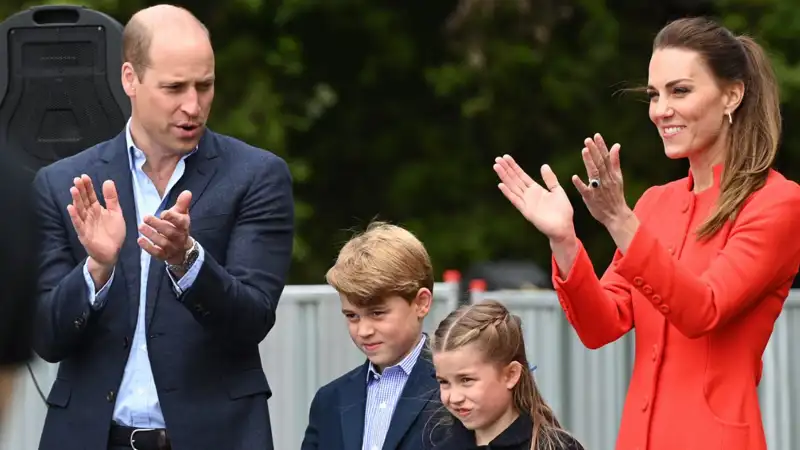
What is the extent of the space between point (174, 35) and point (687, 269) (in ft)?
4.90

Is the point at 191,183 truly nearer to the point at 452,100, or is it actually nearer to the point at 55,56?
the point at 55,56

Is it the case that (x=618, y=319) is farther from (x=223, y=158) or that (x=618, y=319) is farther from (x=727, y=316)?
(x=223, y=158)

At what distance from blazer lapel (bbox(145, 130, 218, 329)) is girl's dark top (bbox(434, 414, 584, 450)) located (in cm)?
81

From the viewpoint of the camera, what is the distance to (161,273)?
4.26 m

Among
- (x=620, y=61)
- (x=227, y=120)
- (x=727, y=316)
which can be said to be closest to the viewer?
(x=727, y=316)

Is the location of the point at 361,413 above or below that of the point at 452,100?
above

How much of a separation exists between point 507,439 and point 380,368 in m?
0.47

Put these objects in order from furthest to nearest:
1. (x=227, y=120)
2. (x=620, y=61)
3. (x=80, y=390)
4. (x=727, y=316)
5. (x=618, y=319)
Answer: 1. (x=620, y=61)
2. (x=227, y=120)
3. (x=80, y=390)
4. (x=618, y=319)
5. (x=727, y=316)

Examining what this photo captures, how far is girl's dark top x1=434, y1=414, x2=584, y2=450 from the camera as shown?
4090mm

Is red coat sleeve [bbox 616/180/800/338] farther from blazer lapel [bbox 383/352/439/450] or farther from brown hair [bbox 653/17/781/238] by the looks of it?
blazer lapel [bbox 383/352/439/450]

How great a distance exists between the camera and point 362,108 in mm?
11859

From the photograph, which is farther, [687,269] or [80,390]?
[80,390]

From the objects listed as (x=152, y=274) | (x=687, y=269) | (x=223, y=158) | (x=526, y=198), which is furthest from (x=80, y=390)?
(x=687, y=269)

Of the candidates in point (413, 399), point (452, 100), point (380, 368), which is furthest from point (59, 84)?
point (452, 100)
